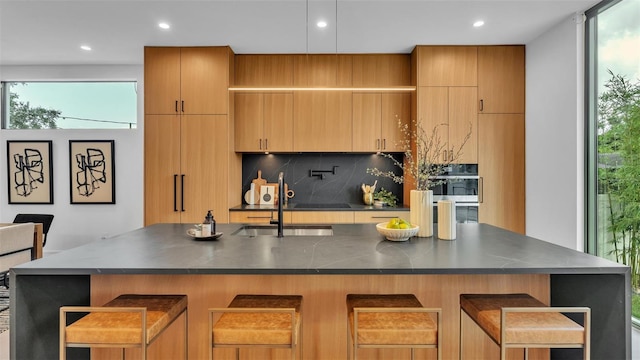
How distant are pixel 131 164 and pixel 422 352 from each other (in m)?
4.69

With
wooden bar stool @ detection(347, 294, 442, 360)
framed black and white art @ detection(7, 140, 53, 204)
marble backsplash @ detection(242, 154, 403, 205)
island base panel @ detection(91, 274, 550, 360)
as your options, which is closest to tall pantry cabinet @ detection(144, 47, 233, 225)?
marble backsplash @ detection(242, 154, 403, 205)

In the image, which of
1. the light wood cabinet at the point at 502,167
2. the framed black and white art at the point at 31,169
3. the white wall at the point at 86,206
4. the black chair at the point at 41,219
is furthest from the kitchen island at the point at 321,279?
the framed black and white art at the point at 31,169

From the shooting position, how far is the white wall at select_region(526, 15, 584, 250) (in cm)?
318

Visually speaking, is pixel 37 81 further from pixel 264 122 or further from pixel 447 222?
pixel 447 222

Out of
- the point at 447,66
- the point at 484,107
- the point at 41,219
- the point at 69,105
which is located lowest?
the point at 41,219

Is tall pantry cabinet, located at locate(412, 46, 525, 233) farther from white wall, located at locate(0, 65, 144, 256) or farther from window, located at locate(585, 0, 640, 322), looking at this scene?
white wall, located at locate(0, 65, 144, 256)

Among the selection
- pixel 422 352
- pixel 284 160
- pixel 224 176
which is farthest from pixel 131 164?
pixel 422 352

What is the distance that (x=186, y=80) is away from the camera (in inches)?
156

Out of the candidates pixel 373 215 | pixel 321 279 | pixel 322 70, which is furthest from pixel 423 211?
pixel 322 70

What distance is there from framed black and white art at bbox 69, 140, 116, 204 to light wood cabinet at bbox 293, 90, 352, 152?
9.48ft

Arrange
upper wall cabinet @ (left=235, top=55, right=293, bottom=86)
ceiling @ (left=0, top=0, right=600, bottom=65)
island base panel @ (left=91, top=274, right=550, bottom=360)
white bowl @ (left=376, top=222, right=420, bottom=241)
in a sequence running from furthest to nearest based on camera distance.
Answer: upper wall cabinet @ (left=235, top=55, right=293, bottom=86), ceiling @ (left=0, top=0, right=600, bottom=65), white bowl @ (left=376, top=222, right=420, bottom=241), island base panel @ (left=91, top=274, right=550, bottom=360)

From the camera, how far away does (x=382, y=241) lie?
6.87 feet

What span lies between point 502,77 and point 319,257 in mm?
3459

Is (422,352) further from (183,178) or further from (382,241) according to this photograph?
(183,178)
